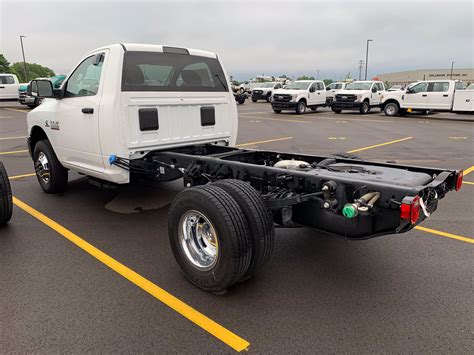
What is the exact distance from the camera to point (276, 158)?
15.6 feet

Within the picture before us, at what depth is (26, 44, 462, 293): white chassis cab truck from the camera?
2973mm

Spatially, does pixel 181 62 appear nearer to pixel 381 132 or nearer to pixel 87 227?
pixel 87 227

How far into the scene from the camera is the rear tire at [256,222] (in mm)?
2983

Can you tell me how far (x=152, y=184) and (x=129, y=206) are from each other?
1285 millimetres

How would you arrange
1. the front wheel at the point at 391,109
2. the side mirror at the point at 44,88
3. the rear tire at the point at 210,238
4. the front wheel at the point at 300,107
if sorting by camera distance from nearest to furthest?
the rear tire at the point at 210,238, the side mirror at the point at 44,88, the front wheel at the point at 391,109, the front wheel at the point at 300,107

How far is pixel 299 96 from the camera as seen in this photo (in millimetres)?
23641

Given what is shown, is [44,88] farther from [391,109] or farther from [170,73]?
[391,109]

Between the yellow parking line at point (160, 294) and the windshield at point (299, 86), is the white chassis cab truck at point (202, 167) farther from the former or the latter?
the windshield at point (299, 86)

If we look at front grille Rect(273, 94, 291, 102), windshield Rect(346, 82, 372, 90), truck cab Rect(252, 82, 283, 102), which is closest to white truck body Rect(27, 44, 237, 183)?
front grille Rect(273, 94, 291, 102)

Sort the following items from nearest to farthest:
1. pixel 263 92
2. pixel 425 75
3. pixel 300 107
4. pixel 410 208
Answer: pixel 410 208 < pixel 300 107 < pixel 263 92 < pixel 425 75

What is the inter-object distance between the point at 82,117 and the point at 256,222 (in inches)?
117

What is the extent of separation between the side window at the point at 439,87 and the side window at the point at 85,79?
801 inches

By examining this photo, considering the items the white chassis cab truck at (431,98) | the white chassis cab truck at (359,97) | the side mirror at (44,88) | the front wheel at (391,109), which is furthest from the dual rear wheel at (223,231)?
the white chassis cab truck at (359,97)

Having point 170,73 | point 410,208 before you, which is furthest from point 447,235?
point 170,73
